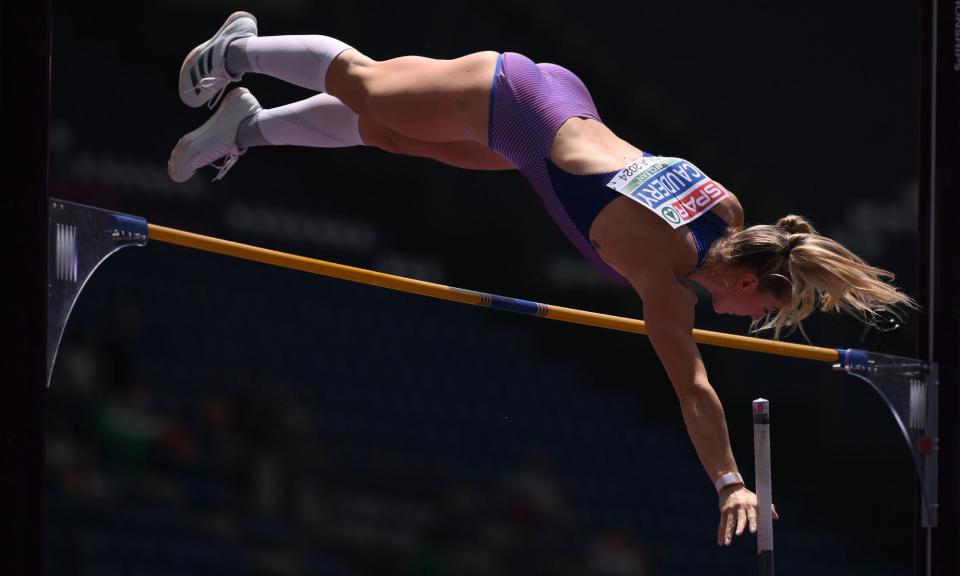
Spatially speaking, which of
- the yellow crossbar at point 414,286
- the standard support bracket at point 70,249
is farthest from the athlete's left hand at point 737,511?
the standard support bracket at point 70,249

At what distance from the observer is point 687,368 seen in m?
3.52

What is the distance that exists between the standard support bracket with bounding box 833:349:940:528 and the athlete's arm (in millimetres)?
1222

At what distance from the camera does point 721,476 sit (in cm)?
339

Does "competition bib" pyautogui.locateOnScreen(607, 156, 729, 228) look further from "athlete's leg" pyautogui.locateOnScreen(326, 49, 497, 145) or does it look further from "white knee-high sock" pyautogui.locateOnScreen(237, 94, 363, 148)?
A: "white knee-high sock" pyautogui.locateOnScreen(237, 94, 363, 148)

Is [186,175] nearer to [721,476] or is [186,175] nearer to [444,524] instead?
[721,476]

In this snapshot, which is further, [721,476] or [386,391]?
[386,391]

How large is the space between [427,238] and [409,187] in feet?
1.44

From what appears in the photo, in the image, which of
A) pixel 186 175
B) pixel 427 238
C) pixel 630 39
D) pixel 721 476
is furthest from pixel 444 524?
pixel 721 476

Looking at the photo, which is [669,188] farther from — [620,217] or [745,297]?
[745,297]

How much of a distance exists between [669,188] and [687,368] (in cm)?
52

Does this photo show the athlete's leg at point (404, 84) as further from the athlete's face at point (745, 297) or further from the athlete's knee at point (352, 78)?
the athlete's face at point (745, 297)

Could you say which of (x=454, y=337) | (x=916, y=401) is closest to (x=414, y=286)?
(x=916, y=401)

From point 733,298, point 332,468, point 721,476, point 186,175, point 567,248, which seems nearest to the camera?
point 721,476

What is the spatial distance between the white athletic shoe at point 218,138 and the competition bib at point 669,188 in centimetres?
128
